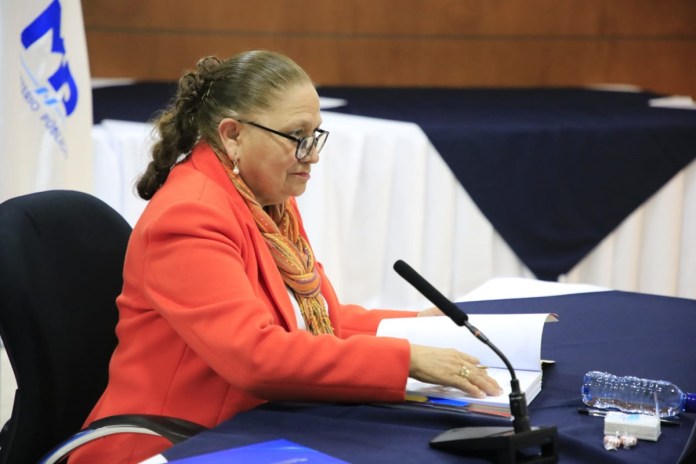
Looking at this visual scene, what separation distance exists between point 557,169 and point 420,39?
6.09 feet

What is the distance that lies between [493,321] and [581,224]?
2500 millimetres

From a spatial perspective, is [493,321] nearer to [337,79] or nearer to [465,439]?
[465,439]

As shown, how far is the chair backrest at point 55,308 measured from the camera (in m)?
1.61

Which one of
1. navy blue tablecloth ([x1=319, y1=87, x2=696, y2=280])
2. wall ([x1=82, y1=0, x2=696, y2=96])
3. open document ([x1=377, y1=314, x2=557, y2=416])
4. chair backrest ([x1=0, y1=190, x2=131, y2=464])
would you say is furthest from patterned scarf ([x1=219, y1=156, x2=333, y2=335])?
wall ([x1=82, y1=0, x2=696, y2=96])

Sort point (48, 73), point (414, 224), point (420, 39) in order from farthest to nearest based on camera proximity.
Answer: point (420, 39)
point (414, 224)
point (48, 73)

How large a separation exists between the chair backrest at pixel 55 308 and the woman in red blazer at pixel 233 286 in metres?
0.08

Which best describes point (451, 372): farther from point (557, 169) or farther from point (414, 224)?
point (557, 169)

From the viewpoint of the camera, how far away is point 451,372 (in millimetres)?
1491

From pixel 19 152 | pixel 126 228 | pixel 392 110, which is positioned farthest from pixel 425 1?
pixel 126 228

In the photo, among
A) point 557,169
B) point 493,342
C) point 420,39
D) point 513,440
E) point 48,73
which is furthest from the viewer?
point 420,39

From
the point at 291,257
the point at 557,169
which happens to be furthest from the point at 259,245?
the point at 557,169

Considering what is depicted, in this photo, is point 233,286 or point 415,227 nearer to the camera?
point 233,286

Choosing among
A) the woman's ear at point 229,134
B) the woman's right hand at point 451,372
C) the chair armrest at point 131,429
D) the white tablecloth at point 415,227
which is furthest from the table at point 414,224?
the woman's right hand at point 451,372

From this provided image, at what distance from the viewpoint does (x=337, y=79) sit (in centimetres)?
563
